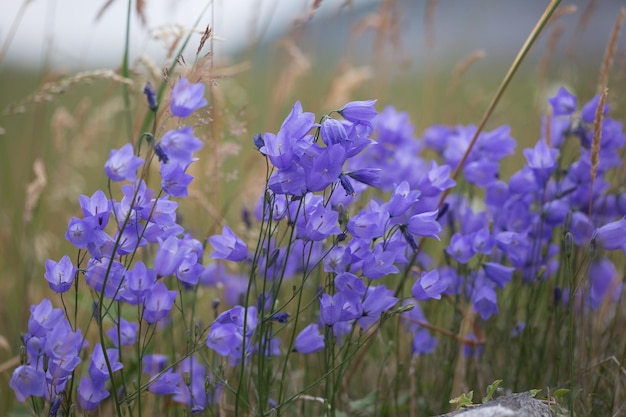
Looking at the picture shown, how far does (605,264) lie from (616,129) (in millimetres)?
450

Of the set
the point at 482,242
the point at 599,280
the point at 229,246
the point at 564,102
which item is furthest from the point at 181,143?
the point at 599,280

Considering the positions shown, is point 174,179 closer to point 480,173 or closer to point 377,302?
point 377,302

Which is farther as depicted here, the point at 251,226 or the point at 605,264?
the point at 251,226

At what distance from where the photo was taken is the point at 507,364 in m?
2.01

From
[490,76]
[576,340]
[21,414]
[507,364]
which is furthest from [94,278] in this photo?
[490,76]

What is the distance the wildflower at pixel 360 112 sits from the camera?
139 centimetres

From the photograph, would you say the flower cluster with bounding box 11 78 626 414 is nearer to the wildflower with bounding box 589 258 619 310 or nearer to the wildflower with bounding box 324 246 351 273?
the wildflower with bounding box 324 246 351 273

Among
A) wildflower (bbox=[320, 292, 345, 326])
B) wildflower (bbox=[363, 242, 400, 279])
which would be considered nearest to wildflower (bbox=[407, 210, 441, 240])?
wildflower (bbox=[363, 242, 400, 279])

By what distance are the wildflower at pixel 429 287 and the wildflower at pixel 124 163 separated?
2.17 feet

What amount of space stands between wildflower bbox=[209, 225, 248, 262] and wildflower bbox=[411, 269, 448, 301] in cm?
40

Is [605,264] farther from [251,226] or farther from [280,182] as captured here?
[280,182]

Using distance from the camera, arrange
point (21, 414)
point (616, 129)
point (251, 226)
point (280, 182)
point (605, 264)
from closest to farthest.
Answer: point (280, 182) < point (21, 414) < point (616, 129) < point (605, 264) < point (251, 226)

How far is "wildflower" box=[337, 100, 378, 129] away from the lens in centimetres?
139

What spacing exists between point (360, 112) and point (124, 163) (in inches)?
19.9
